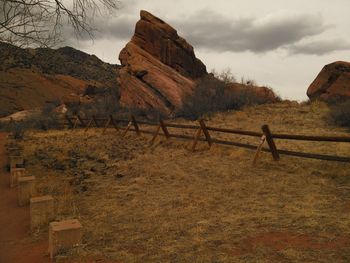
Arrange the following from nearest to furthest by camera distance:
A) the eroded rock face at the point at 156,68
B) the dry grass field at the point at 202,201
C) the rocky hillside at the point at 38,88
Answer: the dry grass field at the point at 202,201, the eroded rock face at the point at 156,68, the rocky hillside at the point at 38,88

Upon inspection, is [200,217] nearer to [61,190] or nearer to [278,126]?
[61,190]

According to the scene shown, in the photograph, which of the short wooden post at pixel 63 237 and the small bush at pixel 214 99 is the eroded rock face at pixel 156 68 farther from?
the short wooden post at pixel 63 237

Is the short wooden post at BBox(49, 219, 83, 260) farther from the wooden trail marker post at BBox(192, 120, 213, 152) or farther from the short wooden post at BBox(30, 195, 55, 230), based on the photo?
the wooden trail marker post at BBox(192, 120, 213, 152)

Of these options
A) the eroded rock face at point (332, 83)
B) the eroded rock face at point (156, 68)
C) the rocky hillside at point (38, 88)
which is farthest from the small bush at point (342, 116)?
the rocky hillside at point (38, 88)

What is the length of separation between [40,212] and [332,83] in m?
21.3

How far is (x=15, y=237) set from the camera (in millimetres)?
7102

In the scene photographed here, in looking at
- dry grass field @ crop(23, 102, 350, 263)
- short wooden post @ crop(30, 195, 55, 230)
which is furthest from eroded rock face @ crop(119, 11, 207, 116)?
short wooden post @ crop(30, 195, 55, 230)

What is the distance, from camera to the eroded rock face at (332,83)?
24.0m

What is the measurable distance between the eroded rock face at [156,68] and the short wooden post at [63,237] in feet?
62.3

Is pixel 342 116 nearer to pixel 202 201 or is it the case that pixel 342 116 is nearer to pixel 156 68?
pixel 202 201

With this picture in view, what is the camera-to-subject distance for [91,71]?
70.4m

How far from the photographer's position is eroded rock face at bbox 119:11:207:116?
2598cm

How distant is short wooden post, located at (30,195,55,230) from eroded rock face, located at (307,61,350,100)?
1996 cm

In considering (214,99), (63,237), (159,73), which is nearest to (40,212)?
(63,237)
